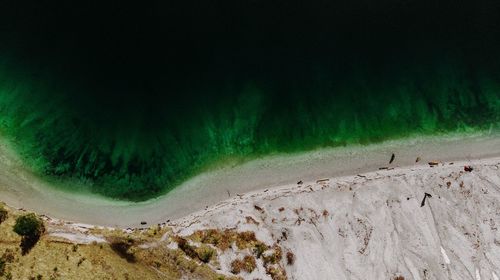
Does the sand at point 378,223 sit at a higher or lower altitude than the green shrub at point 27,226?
lower

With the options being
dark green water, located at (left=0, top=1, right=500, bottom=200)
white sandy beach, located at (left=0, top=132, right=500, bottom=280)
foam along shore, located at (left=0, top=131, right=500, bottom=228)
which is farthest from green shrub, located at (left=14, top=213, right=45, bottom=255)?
dark green water, located at (left=0, top=1, right=500, bottom=200)

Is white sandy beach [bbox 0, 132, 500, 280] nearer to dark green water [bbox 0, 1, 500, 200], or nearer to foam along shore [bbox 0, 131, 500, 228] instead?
foam along shore [bbox 0, 131, 500, 228]

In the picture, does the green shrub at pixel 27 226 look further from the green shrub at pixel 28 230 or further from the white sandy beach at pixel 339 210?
the white sandy beach at pixel 339 210

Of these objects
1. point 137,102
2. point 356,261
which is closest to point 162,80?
point 137,102

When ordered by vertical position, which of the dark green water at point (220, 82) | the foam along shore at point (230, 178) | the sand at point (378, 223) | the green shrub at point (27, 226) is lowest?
the sand at point (378, 223)

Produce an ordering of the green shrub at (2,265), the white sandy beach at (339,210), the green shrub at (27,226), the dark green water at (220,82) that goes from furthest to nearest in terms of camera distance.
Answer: the dark green water at (220,82) < the white sandy beach at (339,210) < the green shrub at (27,226) < the green shrub at (2,265)

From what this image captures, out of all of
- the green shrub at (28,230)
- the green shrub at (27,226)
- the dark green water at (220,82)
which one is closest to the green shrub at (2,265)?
the green shrub at (28,230)

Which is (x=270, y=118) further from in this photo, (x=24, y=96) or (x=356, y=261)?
(x=24, y=96)

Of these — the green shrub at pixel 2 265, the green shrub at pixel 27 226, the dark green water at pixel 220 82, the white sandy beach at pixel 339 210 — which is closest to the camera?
the green shrub at pixel 2 265
